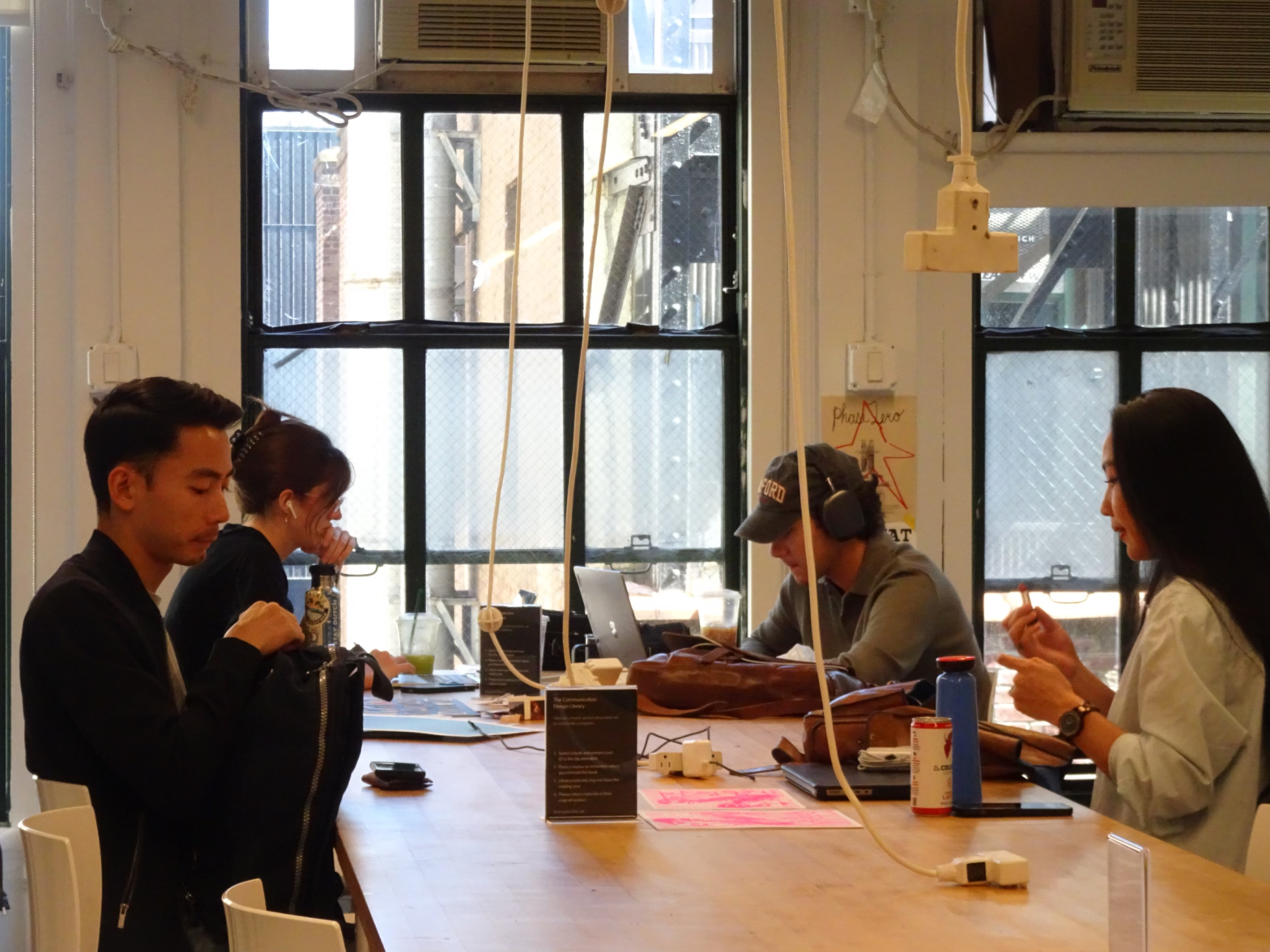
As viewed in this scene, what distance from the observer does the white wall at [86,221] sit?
4.62m

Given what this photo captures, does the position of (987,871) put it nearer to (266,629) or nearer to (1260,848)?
(1260,848)

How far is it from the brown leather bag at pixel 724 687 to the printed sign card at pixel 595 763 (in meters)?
0.95

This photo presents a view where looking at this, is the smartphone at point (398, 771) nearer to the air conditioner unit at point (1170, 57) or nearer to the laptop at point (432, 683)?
the laptop at point (432, 683)

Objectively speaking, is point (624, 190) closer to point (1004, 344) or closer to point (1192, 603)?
point (1004, 344)

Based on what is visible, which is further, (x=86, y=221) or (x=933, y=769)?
(x=86, y=221)

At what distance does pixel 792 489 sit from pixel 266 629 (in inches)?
70.0

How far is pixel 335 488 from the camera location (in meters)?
3.06

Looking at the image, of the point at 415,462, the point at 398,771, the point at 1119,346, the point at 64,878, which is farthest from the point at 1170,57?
the point at 64,878

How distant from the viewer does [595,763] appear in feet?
6.77

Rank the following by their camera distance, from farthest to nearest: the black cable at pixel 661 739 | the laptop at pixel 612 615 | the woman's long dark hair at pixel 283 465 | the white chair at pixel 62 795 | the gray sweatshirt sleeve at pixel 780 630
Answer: the gray sweatshirt sleeve at pixel 780 630
the laptop at pixel 612 615
the woman's long dark hair at pixel 283 465
the black cable at pixel 661 739
the white chair at pixel 62 795

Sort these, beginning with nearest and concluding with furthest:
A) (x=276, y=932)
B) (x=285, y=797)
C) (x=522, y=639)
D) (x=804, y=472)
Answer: (x=276, y=932)
(x=804, y=472)
(x=285, y=797)
(x=522, y=639)

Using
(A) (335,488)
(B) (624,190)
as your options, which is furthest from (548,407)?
(A) (335,488)

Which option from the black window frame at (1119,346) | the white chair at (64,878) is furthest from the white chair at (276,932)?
the black window frame at (1119,346)

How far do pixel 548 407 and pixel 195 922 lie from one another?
3213mm
